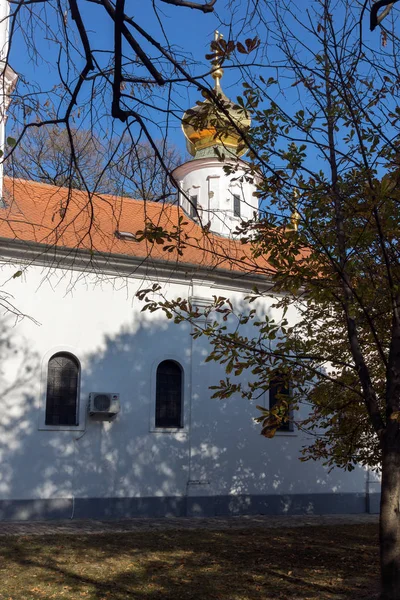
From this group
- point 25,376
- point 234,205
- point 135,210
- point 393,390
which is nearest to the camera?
point 393,390

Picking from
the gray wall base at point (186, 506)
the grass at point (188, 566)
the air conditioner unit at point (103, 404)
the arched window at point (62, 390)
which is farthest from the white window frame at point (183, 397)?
the grass at point (188, 566)

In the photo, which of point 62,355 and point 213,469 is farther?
point 213,469

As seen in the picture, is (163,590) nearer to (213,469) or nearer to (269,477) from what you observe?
(213,469)

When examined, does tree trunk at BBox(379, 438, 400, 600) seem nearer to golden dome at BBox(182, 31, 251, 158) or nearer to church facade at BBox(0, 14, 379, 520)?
golden dome at BBox(182, 31, 251, 158)

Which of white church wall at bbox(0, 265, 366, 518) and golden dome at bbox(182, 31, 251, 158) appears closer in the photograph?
golden dome at bbox(182, 31, 251, 158)

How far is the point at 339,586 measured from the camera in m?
8.96

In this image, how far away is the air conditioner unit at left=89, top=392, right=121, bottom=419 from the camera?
586 inches

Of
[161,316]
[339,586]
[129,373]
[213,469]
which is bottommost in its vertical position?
[339,586]

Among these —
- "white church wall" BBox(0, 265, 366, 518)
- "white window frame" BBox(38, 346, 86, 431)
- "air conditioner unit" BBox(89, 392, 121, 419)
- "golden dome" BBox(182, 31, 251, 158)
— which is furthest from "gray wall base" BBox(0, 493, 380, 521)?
"golden dome" BBox(182, 31, 251, 158)

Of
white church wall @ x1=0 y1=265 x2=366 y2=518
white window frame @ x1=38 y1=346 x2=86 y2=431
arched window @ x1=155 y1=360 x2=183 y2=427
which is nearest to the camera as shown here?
white church wall @ x1=0 y1=265 x2=366 y2=518

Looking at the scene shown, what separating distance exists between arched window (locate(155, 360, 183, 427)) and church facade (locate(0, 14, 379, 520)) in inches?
0.9

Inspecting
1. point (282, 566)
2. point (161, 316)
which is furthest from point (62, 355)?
point (282, 566)

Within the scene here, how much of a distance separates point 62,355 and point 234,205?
27.4 feet

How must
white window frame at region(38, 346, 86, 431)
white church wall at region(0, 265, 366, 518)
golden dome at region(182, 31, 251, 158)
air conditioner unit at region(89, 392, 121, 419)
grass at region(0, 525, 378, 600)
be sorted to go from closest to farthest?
golden dome at region(182, 31, 251, 158) < grass at region(0, 525, 378, 600) < white church wall at region(0, 265, 366, 518) < white window frame at region(38, 346, 86, 431) < air conditioner unit at region(89, 392, 121, 419)
